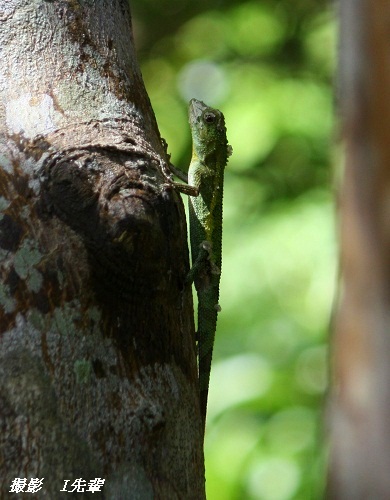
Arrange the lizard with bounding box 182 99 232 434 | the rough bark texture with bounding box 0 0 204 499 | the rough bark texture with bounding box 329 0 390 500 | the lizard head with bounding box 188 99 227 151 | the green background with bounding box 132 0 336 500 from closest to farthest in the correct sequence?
1. the rough bark texture with bounding box 329 0 390 500
2. the rough bark texture with bounding box 0 0 204 499
3. the lizard with bounding box 182 99 232 434
4. the green background with bounding box 132 0 336 500
5. the lizard head with bounding box 188 99 227 151

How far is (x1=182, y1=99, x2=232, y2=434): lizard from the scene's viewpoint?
10.7ft

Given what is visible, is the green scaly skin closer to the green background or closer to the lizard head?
the lizard head

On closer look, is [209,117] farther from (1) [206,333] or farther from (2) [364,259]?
(2) [364,259]

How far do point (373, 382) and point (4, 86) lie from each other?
1334 mm

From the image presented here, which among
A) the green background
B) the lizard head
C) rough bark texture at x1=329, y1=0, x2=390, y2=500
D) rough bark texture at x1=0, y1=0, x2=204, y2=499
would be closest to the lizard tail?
the green background

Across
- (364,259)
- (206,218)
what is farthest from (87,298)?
(206,218)

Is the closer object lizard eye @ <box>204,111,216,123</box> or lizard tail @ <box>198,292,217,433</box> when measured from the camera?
lizard tail @ <box>198,292,217,433</box>

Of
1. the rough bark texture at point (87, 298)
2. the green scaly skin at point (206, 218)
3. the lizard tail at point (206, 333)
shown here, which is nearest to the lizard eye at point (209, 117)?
the green scaly skin at point (206, 218)

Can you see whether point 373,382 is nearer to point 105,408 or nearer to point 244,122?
point 105,408

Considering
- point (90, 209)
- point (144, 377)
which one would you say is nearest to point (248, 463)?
point (144, 377)

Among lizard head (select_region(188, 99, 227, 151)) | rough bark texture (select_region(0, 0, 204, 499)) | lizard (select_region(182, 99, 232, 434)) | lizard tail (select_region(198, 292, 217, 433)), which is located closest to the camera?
rough bark texture (select_region(0, 0, 204, 499))

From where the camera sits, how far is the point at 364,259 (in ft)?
3.62

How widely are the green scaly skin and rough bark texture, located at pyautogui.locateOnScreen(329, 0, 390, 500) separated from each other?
171cm

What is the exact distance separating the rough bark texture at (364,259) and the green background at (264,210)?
1700 millimetres
